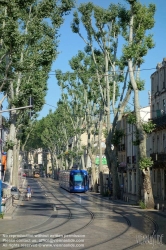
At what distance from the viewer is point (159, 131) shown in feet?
175

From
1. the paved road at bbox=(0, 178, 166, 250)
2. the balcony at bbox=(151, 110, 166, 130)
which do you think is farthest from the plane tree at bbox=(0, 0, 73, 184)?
the balcony at bbox=(151, 110, 166, 130)

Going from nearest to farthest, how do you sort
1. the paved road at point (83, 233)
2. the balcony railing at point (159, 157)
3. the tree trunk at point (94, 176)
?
the paved road at point (83, 233) < the balcony railing at point (159, 157) < the tree trunk at point (94, 176)

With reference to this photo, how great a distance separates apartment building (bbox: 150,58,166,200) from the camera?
50.8 metres

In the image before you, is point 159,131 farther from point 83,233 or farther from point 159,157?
point 83,233

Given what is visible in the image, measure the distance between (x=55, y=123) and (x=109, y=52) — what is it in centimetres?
5605

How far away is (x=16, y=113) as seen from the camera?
129 feet

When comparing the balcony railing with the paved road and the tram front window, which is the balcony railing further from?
the paved road

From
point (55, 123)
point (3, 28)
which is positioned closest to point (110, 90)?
point (3, 28)

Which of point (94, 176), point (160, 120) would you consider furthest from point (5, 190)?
point (94, 176)

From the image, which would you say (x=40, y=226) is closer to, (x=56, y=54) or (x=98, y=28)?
(x=56, y=54)

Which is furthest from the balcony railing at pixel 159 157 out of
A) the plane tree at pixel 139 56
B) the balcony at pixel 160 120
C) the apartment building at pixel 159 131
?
the plane tree at pixel 139 56

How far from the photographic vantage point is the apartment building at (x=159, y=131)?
50.8 metres

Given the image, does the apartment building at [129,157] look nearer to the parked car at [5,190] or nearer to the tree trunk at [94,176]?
the tree trunk at [94,176]

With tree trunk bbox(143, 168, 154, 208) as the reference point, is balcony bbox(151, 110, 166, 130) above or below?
above
